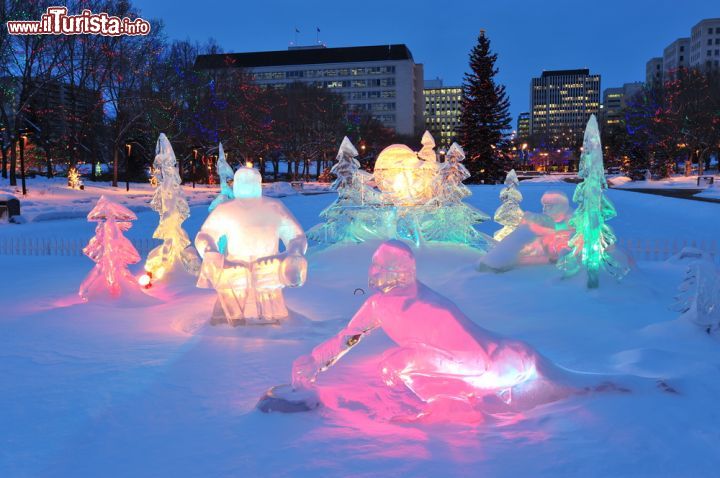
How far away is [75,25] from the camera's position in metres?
33.7

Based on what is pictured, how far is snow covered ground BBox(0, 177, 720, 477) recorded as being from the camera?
3898 mm

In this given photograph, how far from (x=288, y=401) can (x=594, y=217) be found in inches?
284

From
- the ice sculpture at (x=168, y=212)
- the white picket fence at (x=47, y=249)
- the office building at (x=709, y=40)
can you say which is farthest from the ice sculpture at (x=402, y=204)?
the office building at (x=709, y=40)

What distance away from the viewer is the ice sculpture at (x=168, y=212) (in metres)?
11.8

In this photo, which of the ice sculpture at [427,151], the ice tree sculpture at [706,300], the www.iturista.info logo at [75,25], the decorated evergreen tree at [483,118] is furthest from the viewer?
the decorated evergreen tree at [483,118]

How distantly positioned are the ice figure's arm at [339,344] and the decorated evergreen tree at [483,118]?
3929 centimetres

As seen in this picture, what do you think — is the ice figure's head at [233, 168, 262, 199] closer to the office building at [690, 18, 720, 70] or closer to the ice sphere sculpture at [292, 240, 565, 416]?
the ice sphere sculpture at [292, 240, 565, 416]

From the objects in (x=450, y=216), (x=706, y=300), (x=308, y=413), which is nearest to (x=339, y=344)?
(x=308, y=413)

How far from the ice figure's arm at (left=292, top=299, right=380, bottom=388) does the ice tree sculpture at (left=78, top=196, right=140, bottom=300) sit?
19.2 ft

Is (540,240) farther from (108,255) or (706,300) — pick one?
(108,255)

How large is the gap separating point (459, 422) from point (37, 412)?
3.47 meters

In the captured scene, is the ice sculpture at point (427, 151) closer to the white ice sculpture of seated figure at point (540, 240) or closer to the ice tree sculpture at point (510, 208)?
the ice tree sculpture at point (510, 208)

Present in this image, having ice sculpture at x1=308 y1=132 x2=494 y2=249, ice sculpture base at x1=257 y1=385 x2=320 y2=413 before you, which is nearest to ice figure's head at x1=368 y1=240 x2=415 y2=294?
ice sculpture base at x1=257 y1=385 x2=320 y2=413

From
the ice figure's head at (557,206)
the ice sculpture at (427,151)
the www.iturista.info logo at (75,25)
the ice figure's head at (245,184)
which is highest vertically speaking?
the www.iturista.info logo at (75,25)
